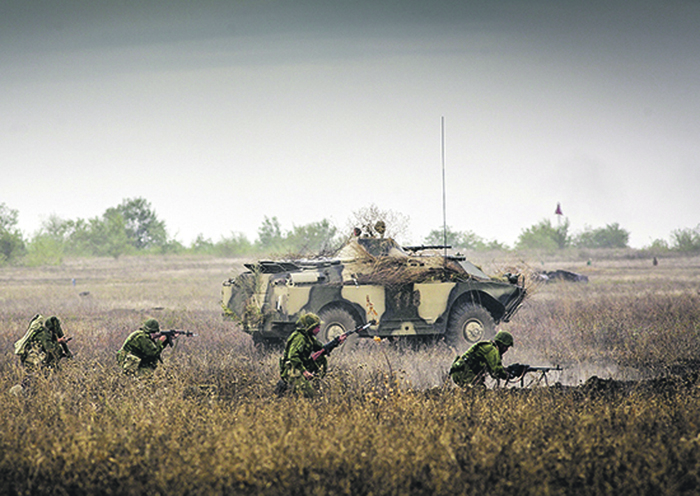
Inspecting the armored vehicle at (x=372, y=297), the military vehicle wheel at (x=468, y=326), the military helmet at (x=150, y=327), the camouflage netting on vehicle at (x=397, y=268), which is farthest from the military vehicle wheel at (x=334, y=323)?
the military helmet at (x=150, y=327)

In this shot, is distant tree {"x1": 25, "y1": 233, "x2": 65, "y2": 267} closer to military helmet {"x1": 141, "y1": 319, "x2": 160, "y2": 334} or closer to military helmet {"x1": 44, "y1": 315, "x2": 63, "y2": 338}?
military helmet {"x1": 44, "y1": 315, "x2": 63, "y2": 338}

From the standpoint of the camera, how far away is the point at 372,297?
12406 millimetres

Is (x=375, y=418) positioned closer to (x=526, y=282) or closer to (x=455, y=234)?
(x=526, y=282)

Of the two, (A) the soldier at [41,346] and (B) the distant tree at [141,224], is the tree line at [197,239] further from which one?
(A) the soldier at [41,346]

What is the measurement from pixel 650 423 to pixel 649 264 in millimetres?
45523

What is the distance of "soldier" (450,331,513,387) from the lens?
837 centimetres

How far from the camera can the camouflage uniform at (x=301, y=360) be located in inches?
330

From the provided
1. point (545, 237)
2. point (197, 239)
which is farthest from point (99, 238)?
point (545, 237)

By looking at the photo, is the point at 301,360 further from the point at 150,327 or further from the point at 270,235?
the point at 270,235

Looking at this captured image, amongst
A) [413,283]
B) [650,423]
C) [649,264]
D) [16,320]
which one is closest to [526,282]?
[413,283]

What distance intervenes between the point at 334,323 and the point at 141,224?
224 feet

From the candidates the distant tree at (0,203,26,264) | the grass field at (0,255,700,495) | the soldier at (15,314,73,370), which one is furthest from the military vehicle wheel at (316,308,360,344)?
the distant tree at (0,203,26,264)

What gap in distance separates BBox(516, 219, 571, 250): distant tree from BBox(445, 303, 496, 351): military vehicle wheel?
55821mm

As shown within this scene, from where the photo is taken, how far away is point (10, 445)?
6324 millimetres
